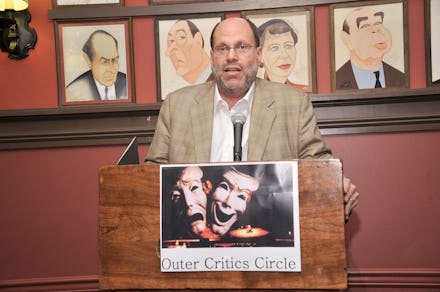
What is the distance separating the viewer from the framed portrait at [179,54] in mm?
3180

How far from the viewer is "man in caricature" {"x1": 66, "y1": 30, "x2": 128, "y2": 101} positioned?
321 cm

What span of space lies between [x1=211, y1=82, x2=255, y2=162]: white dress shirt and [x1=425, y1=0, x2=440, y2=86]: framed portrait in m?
1.24

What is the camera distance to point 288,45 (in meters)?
3.12

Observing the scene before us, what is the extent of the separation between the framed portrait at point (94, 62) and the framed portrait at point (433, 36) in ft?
5.80

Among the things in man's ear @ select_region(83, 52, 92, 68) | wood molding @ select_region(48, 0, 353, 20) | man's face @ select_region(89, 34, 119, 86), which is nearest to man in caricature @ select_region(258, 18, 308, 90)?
wood molding @ select_region(48, 0, 353, 20)

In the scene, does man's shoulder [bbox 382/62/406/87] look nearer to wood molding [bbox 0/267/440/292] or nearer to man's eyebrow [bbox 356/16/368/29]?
man's eyebrow [bbox 356/16/368/29]

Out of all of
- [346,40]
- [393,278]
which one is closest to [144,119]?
[346,40]

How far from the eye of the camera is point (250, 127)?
6.99 feet

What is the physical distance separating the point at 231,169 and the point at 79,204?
6.65 ft

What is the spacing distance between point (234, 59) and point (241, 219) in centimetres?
104

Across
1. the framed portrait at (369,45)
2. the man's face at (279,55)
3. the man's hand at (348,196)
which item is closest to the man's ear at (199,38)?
the man's face at (279,55)

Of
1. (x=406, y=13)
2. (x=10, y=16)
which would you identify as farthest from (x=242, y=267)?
(x=10, y=16)

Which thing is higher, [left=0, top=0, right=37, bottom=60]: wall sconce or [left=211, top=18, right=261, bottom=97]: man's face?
[left=0, top=0, right=37, bottom=60]: wall sconce

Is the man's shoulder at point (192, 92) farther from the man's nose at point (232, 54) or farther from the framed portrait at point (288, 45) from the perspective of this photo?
the framed portrait at point (288, 45)
